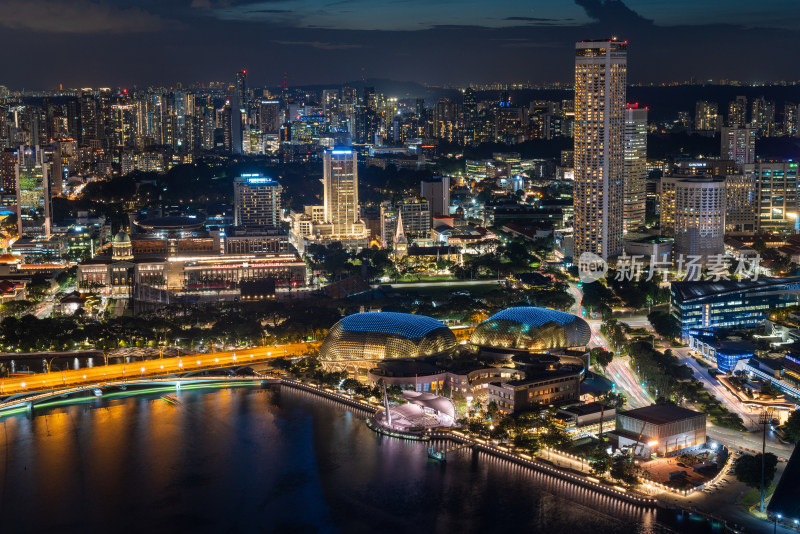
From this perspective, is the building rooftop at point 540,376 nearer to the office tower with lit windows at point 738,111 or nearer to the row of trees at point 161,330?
the row of trees at point 161,330

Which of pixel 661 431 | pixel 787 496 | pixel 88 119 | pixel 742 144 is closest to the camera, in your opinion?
pixel 787 496

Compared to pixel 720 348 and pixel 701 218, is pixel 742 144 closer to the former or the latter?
pixel 701 218

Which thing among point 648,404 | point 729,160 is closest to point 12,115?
point 729,160

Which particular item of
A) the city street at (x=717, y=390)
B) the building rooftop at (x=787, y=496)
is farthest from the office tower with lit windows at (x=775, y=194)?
the building rooftop at (x=787, y=496)

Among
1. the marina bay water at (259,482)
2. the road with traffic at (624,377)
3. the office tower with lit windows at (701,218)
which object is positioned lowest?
the marina bay water at (259,482)

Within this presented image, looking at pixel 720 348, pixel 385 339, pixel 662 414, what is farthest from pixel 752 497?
pixel 385 339

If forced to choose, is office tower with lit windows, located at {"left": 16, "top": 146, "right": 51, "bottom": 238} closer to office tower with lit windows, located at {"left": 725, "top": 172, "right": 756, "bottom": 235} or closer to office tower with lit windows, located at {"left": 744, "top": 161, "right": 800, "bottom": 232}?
office tower with lit windows, located at {"left": 725, "top": 172, "right": 756, "bottom": 235}

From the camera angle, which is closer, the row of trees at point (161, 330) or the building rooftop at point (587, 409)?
the building rooftop at point (587, 409)
